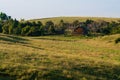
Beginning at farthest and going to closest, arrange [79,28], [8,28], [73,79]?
[79,28]
[8,28]
[73,79]

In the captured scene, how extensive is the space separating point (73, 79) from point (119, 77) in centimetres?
430

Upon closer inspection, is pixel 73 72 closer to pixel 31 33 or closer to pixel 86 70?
pixel 86 70

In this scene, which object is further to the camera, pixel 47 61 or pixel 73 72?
pixel 47 61

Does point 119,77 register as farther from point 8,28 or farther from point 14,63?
point 8,28

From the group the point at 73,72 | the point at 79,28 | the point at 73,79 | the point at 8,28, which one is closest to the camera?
the point at 73,79

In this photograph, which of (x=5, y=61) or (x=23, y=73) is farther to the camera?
(x=5, y=61)

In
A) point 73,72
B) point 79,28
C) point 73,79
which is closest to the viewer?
point 73,79

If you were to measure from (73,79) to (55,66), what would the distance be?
2.86 metres

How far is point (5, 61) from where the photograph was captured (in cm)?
2302

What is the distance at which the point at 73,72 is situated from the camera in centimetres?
2153

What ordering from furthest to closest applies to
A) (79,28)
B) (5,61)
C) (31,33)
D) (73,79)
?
(79,28) < (31,33) < (5,61) < (73,79)

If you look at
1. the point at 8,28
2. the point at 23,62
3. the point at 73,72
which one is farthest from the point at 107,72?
the point at 8,28

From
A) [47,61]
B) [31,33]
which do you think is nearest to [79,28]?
[31,33]

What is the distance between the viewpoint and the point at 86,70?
23.1 metres
